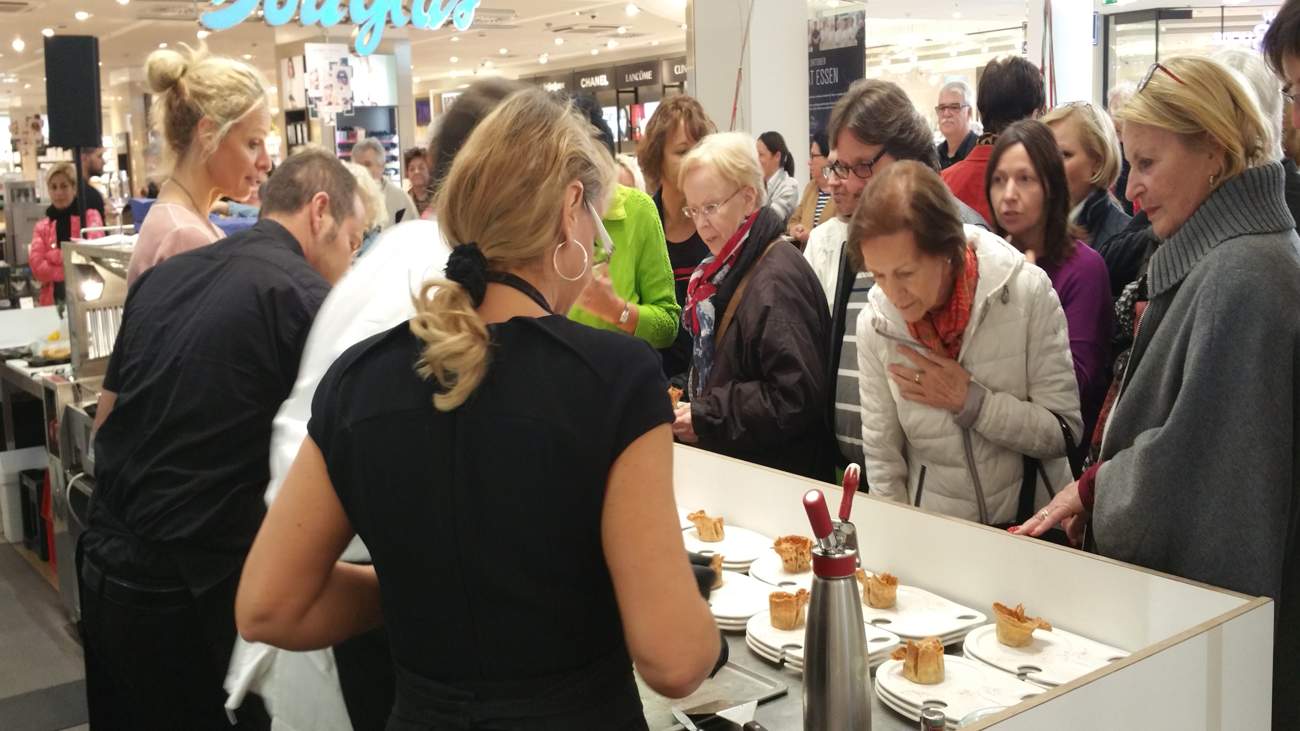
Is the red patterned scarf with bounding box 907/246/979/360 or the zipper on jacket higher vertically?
the red patterned scarf with bounding box 907/246/979/360

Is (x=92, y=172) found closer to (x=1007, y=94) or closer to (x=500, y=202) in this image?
(x=1007, y=94)

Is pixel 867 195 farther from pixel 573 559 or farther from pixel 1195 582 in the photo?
pixel 573 559

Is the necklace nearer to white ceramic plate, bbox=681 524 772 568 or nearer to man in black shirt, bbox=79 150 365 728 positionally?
man in black shirt, bbox=79 150 365 728

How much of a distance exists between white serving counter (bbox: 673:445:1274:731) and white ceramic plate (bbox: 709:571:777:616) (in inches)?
9.0

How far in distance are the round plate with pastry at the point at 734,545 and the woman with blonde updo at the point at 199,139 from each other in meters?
1.37

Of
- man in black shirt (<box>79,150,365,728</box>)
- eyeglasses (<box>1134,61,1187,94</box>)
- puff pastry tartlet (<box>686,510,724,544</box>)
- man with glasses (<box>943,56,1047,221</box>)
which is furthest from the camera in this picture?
man with glasses (<box>943,56,1047,221</box>)

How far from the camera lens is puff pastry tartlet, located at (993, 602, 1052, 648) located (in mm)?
1790

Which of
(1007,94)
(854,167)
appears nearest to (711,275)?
(854,167)

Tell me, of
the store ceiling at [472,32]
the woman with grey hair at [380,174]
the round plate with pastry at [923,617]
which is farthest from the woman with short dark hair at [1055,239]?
the store ceiling at [472,32]

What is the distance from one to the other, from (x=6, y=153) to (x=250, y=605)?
90.6 feet

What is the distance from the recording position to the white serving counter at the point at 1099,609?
1475mm

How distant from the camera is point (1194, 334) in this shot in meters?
1.76

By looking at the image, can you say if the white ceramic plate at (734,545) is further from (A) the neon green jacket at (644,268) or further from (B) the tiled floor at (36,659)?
(B) the tiled floor at (36,659)

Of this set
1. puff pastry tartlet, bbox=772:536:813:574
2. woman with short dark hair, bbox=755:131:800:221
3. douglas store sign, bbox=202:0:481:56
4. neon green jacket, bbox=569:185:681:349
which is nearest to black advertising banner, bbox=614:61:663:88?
douglas store sign, bbox=202:0:481:56
